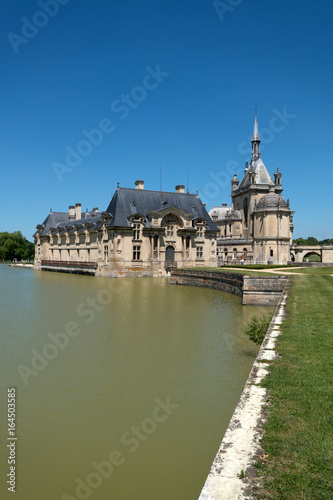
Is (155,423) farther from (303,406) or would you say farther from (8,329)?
(8,329)

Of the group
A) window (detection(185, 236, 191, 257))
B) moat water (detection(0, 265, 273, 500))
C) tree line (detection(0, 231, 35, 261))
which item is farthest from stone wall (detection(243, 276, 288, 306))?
tree line (detection(0, 231, 35, 261))

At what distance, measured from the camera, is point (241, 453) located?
5250 millimetres

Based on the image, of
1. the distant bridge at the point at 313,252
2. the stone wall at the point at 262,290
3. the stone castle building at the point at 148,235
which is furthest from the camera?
the distant bridge at the point at 313,252

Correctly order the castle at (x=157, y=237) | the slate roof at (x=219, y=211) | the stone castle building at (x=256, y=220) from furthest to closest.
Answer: the slate roof at (x=219, y=211)
the stone castle building at (x=256, y=220)
the castle at (x=157, y=237)

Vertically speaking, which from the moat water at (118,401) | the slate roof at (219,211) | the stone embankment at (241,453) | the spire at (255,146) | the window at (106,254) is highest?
the spire at (255,146)

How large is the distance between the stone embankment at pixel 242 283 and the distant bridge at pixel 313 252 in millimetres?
32771

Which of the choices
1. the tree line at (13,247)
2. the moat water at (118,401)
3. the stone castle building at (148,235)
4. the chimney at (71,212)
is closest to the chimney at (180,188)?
the stone castle building at (148,235)

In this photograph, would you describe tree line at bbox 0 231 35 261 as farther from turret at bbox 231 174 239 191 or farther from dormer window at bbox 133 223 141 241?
dormer window at bbox 133 223 141 241

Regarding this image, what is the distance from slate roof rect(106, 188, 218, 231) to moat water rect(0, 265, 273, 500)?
1381 inches

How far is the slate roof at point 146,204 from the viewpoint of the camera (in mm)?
54594

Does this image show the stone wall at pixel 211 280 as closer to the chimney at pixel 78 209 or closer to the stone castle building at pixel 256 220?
the stone castle building at pixel 256 220

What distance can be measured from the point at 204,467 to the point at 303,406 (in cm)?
210

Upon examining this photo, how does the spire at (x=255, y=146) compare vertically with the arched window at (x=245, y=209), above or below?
above

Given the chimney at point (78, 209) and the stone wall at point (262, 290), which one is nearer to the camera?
the stone wall at point (262, 290)
